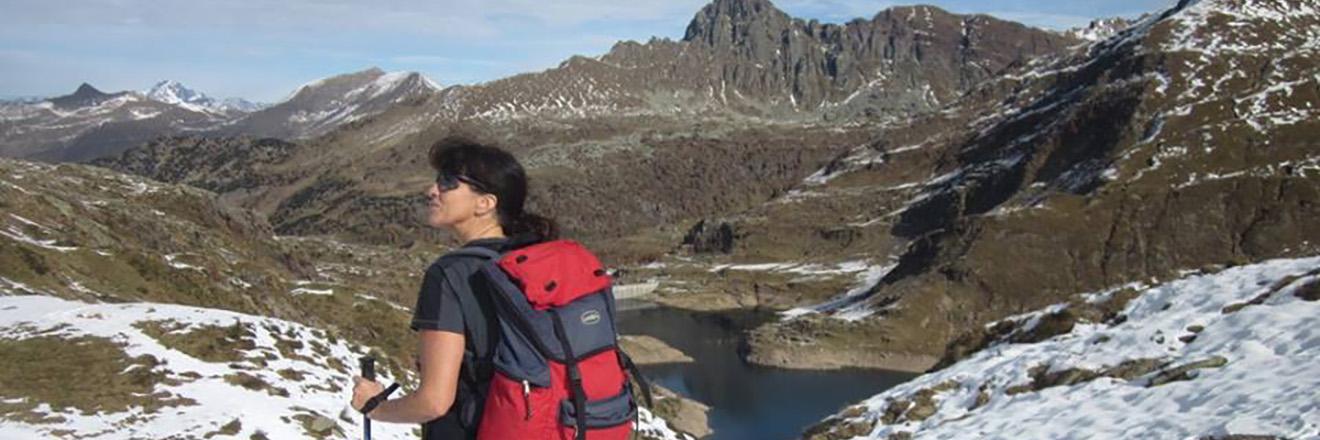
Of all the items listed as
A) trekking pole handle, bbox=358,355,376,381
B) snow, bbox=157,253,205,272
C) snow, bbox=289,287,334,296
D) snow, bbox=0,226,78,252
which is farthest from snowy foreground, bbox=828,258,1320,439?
snow, bbox=289,287,334,296

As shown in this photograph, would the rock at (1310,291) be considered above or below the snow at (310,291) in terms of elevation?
above

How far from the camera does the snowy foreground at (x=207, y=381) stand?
17.8 metres

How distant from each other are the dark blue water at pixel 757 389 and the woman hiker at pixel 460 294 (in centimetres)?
10885

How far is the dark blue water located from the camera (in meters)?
125

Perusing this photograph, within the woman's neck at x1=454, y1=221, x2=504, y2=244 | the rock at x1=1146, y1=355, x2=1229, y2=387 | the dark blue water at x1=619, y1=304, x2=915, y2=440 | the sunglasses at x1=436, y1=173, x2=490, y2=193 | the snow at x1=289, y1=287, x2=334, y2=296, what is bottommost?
the dark blue water at x1=619, y1=304, x2=915, y2=440

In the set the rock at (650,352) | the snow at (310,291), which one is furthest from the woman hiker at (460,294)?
the rock at (650,352)

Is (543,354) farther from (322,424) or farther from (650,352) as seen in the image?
(650,352)

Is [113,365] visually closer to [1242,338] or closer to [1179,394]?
[1179,394]

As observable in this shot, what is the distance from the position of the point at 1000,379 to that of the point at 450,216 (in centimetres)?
2162

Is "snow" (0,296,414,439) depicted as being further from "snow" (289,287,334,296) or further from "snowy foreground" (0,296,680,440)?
"snow" (289,287,334,296)

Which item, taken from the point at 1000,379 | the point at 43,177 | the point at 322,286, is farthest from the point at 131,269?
the point at 43,177

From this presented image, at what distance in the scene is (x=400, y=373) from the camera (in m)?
30.0

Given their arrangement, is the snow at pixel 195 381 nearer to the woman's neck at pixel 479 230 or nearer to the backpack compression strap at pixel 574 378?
the woman's neck at pixel 479 230

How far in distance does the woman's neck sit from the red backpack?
626 millimetres
